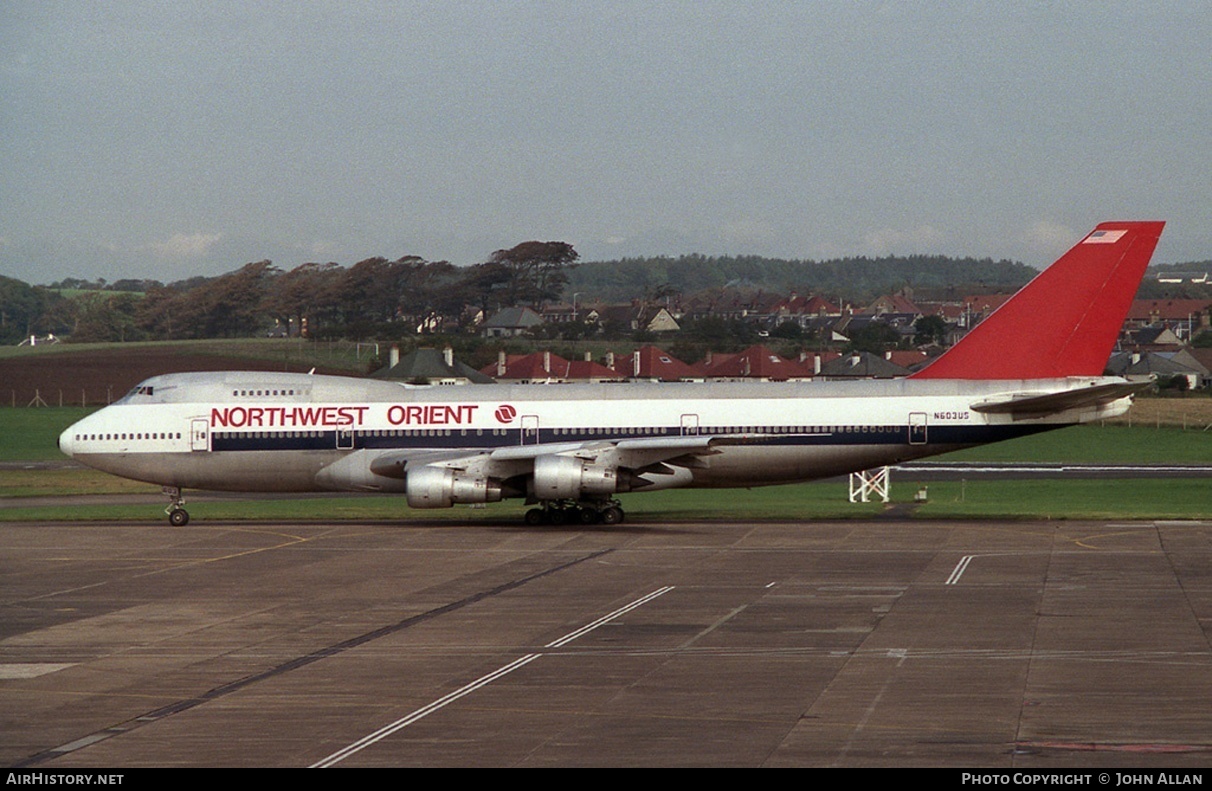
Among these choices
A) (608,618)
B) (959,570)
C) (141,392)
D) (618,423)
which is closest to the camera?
(608,618)

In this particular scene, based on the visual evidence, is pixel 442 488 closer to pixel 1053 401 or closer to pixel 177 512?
pixel 177 512

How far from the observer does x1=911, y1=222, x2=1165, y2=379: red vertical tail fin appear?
40.2 m

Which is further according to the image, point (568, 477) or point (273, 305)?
point (273, 305)

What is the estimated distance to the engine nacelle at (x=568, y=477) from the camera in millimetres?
38812

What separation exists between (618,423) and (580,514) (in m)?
2.95

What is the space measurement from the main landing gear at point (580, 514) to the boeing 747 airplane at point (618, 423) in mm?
53

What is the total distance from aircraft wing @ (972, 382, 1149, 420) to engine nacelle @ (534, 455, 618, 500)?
10.6 metres

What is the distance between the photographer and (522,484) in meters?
40.2

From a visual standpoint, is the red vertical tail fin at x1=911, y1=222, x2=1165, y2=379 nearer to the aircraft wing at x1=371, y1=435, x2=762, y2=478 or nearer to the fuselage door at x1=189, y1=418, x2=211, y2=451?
the aircraft wing at x1=371, y1=435, x2=762, y2=478

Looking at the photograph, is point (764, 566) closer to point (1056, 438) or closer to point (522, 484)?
point (522, 484)

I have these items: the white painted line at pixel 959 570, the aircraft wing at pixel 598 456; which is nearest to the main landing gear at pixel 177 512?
the aircraft wing at pixel 598 456

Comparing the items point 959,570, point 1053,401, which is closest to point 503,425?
point 1053,401

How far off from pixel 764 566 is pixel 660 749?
16.0 metres

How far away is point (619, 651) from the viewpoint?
2183 centimetres
